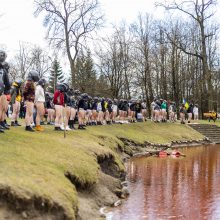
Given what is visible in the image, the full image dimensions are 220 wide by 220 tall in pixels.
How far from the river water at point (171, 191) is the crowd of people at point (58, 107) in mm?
3549

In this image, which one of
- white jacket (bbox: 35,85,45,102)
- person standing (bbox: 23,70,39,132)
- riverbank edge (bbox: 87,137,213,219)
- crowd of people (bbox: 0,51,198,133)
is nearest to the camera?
crowd of people (bbox: 0,51,198,133)

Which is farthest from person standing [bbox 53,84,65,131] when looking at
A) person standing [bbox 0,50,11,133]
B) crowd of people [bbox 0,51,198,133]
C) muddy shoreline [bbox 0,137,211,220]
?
person standing [bbox 0,50,11,133]

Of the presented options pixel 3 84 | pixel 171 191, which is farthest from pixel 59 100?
pixel 171 191

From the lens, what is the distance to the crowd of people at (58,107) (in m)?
14.1

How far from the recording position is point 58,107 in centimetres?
1672

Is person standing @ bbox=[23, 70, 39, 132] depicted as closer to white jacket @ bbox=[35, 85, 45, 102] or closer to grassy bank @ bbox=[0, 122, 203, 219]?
white jacket @ bbox=[35, 85, 45, 102]

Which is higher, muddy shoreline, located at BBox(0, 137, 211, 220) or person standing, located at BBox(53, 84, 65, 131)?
person standing, located at BBox(53, 84, 65, 131)

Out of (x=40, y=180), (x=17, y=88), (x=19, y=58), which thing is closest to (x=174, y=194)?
(x=40, y=180)

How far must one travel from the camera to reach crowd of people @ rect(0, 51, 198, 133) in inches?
556

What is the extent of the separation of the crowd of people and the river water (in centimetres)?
355

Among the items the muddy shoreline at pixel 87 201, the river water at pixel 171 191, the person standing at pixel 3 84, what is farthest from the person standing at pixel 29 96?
the river water at pixel 171 191

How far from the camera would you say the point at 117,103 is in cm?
3262

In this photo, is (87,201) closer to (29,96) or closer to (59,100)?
(29,96)

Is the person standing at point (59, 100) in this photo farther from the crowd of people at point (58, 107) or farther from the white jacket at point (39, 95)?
the white jacket at point (39, 95)
